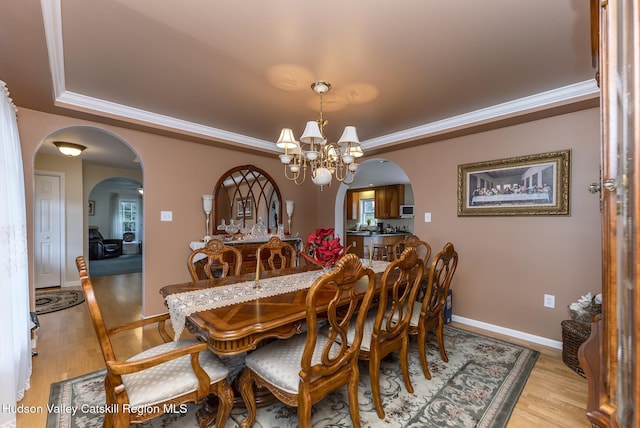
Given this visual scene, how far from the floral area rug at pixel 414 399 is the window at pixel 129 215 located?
964 centimetres

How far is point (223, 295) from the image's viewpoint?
5.92 feet

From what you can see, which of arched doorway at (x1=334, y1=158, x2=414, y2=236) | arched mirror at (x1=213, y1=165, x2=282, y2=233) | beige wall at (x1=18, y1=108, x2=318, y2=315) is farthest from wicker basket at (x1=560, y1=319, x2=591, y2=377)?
beige wall at (x1=18, y1=108, x2=318, y2=315)

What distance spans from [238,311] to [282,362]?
0.34m

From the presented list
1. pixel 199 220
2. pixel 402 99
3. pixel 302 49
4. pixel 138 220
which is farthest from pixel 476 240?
pixel 138 220

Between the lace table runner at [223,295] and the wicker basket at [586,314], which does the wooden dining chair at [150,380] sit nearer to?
the lace table runner at [223,295]

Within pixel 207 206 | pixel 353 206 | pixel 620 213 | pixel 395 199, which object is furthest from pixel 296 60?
pixel 353 206

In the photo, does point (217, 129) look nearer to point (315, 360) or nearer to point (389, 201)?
point (315, 360)

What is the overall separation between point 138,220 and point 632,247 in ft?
41.1

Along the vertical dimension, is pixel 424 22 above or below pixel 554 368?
above

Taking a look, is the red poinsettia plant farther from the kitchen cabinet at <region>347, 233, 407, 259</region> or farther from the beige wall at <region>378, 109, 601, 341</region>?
the kitchen cabinet at <region>347, 233, 407, 259</region>

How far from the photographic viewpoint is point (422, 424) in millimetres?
1673

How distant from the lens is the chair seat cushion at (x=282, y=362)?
140 cm

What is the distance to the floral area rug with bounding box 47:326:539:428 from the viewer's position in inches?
66.4

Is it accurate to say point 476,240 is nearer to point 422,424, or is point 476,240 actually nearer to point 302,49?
point 422,424
